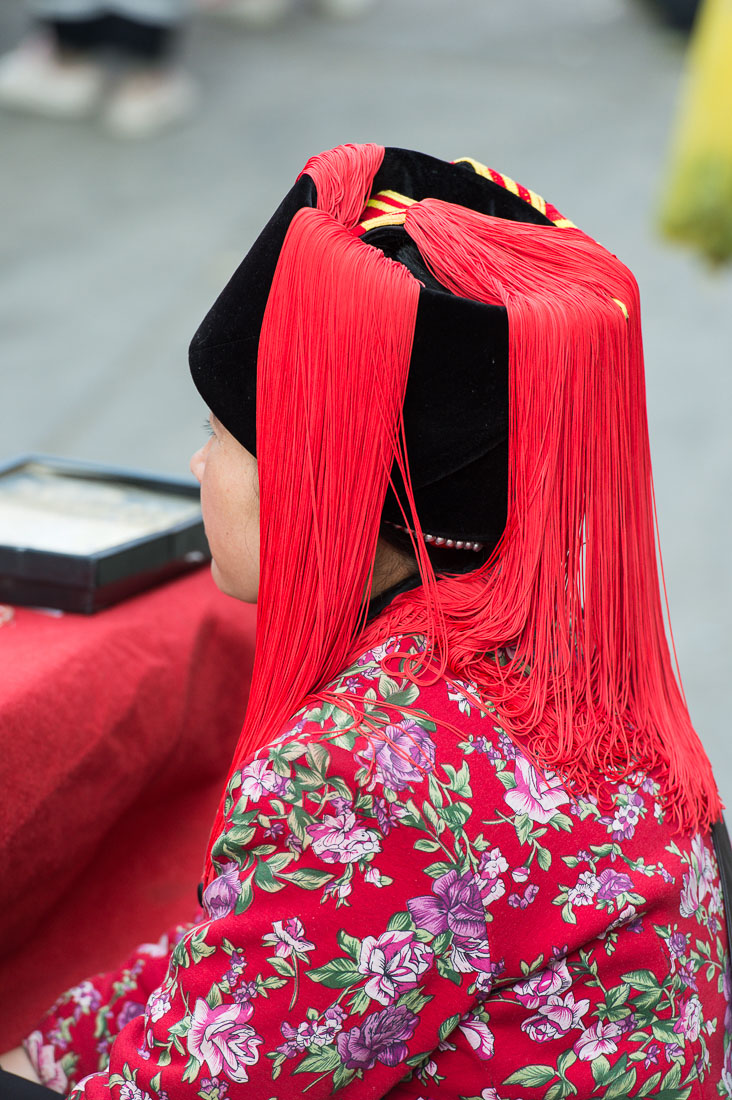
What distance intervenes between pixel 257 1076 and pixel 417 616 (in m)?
0.29

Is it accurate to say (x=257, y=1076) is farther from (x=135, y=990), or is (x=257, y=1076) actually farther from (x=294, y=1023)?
(x=135, y=990)

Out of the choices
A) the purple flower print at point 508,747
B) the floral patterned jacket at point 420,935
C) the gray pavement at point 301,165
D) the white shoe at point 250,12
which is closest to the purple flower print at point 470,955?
the floral patterned jacket at point 420,935

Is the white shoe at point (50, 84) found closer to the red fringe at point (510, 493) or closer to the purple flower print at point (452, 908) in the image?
the red fringe at point (510, 493)

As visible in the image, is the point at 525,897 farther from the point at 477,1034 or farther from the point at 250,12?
the point at 250,12

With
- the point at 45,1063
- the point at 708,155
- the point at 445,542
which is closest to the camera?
the point at 445,542

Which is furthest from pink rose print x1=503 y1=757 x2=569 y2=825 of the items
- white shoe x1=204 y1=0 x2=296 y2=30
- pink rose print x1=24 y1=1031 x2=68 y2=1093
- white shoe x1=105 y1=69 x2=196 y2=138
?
white shoe x1=204 y1=0 x2=296 y2=30

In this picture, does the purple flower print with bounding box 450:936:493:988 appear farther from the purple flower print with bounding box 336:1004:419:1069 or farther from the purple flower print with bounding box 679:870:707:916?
the purple flower print with bounding box 679:870:707:916

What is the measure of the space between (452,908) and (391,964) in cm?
5

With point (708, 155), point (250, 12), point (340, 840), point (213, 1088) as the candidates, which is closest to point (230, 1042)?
point (213, 1088)

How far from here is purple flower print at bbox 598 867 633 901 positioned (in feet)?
2.20

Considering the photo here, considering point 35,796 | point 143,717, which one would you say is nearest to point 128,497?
point 143,717

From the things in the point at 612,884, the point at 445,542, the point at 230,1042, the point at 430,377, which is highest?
the point at 430,377

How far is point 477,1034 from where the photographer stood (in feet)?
2.21

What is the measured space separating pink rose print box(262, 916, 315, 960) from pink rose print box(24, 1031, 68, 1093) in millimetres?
409
